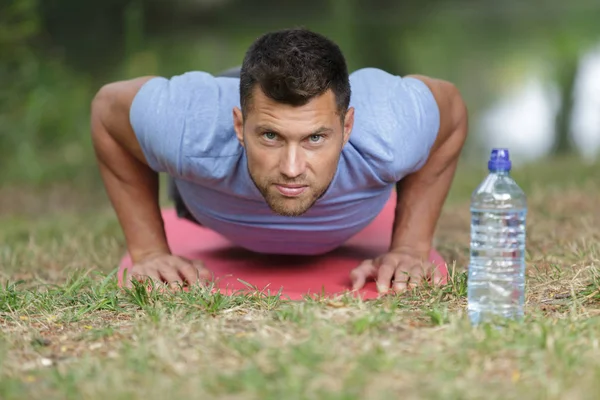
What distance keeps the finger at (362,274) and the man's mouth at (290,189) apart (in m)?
0.51

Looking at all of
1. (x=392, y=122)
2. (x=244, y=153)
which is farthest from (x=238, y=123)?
(x=392, y=122)

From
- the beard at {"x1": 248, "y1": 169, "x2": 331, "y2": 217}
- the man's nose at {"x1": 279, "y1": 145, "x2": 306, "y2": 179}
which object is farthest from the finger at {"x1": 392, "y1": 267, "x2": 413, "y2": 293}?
the man's nose at {"x1": 279, "y1": 145, "x2": 306, "y2": 179}

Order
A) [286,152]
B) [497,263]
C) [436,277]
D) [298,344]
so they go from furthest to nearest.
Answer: [436,277], [286,152], [497,263], [298,344]

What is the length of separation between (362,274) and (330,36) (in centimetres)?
604

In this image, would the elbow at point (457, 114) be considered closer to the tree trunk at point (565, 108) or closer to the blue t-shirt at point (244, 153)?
the blue t-shirt at point (244, 153)

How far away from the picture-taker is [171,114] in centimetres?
339

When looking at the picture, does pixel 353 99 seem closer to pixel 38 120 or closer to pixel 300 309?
pixel 300 309

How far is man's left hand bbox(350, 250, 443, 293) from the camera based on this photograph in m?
3.20

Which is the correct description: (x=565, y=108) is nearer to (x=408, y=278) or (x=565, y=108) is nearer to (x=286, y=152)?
(x=408, y=278)

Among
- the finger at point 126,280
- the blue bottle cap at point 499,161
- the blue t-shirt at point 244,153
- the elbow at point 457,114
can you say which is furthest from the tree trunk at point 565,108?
the blue bottle cap at point 499,161

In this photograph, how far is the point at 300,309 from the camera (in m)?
2.56

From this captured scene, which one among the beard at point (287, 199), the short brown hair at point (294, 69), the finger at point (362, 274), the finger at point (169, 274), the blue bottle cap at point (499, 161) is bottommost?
the finger at point (169, 274)

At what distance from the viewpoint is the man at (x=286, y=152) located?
3000 mm

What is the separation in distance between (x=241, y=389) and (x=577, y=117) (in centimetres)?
809
